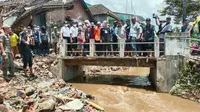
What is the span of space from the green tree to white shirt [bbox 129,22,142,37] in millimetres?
10633

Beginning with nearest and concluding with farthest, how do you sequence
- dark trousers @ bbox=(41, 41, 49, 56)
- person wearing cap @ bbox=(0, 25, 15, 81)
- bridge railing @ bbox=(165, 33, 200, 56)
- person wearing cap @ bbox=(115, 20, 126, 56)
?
person wearing cap @ bbox=(0, 25, 15, 81) → bridge railing @ bbox=(165, 33, 200, 56) → person wearing cap @ bbox=(115, 20, 126, 56) → dark trousers @ bbox=(41, 41, 49, 56)

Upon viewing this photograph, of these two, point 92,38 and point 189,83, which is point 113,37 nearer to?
point 92,38

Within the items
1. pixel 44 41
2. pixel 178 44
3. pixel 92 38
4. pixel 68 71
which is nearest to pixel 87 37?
pixel 92 38

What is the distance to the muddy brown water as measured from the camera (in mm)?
8938

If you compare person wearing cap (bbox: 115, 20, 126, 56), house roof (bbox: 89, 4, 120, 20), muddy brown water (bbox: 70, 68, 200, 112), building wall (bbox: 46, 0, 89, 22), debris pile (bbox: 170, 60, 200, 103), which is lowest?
muddy brown water (bbox: 70, 68, 200, 112)

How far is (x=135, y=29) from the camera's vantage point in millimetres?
11172

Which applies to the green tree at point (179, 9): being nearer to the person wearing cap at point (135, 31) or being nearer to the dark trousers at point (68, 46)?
the person wearing cap at point (135, 31)

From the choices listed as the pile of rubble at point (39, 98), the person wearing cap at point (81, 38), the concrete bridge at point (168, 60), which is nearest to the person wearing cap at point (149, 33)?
the concrete bridge at point (168, 60)

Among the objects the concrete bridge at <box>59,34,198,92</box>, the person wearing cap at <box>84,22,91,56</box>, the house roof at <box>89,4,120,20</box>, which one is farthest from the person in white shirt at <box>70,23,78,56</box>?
the house roof at <box>89,4,120,20</box>

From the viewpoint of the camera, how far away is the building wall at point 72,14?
63.7ft

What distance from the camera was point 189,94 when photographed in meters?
9.84

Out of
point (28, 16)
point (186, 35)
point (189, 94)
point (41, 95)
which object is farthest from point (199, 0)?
point (41, 95)

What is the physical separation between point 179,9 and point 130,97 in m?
12.9

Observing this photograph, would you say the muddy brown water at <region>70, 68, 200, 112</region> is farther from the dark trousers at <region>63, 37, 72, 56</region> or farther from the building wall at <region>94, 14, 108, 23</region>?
the building wall at <region>94, 14, 108, 23</region>
